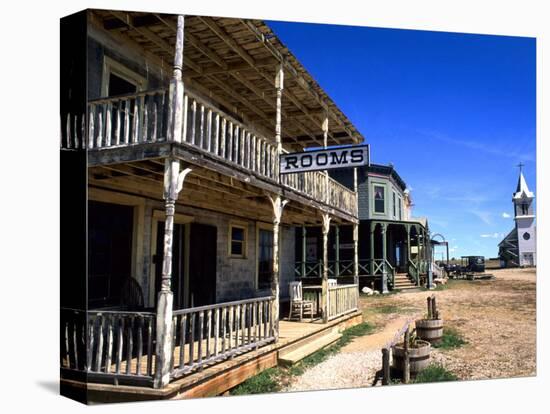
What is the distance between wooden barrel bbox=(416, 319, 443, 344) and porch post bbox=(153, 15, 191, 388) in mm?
6875

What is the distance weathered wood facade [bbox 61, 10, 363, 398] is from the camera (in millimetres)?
6816

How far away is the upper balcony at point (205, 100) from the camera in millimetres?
7184

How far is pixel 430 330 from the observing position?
11.7 meters

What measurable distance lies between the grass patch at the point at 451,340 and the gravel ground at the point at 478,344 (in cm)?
14

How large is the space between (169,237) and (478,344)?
7291 mm

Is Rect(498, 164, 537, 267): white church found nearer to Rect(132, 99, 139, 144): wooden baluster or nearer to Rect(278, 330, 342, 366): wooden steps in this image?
Rect(278, 330, 342, 366): wooden steps

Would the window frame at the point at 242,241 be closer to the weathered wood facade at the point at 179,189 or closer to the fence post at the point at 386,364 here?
the weathered wood facade at the point at 179,189

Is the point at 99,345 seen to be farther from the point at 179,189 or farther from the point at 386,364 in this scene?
the point at 386,364

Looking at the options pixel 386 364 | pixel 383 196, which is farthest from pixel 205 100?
Answer: pixel 383 196

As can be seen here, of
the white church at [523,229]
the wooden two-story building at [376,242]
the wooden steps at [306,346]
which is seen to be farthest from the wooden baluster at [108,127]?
the wooden two-story building at [376,242]

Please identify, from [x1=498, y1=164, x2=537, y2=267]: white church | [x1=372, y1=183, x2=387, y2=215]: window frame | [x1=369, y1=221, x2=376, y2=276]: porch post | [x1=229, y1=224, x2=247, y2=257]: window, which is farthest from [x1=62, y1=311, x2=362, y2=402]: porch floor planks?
[x1=372, y1=183, x2=387, y2=215]: window frame

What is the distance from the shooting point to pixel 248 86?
38.7 feet

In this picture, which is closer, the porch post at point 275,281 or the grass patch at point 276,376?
the grass patch at point 276,376

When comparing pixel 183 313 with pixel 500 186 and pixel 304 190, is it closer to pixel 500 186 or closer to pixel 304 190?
pixel 304 190
